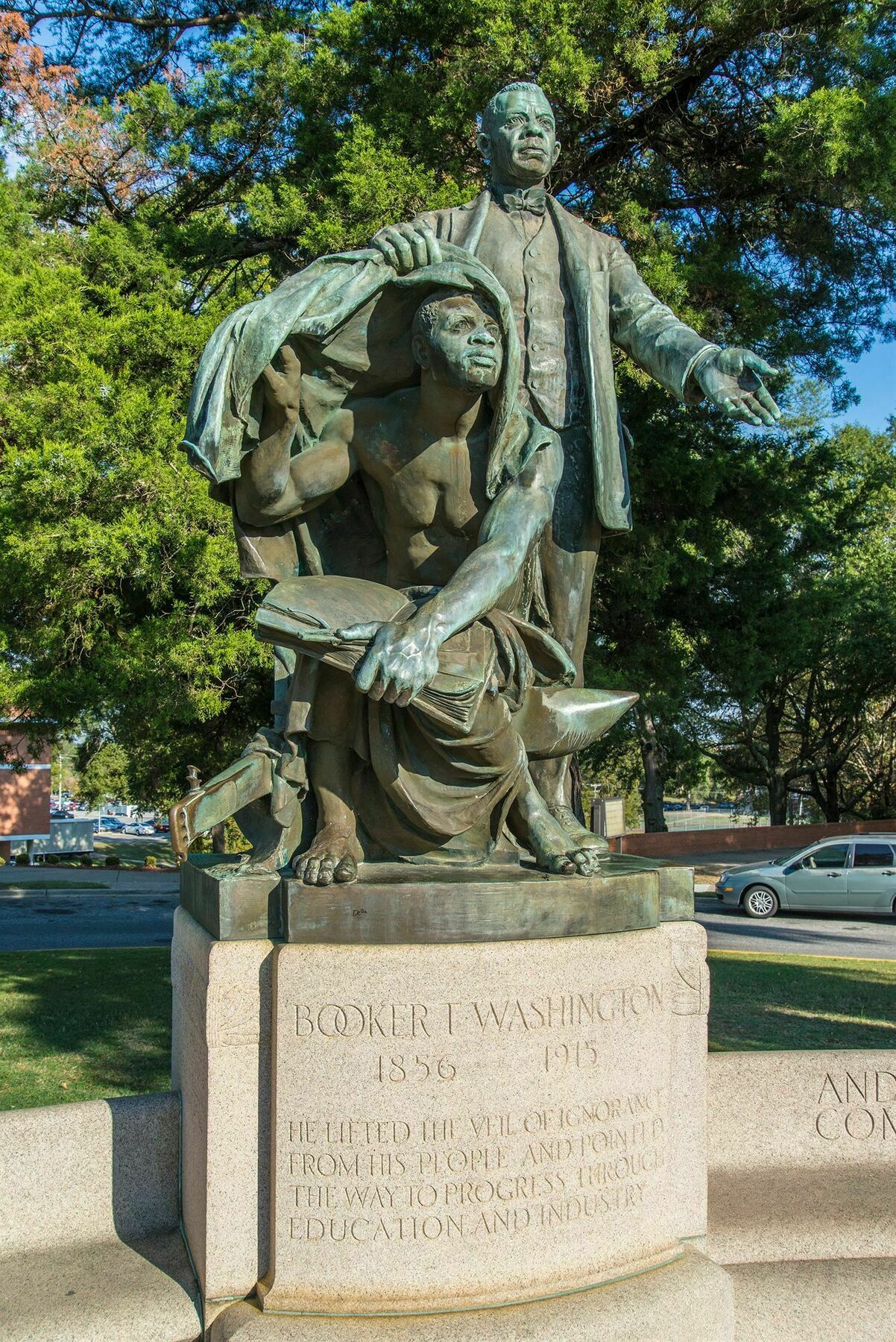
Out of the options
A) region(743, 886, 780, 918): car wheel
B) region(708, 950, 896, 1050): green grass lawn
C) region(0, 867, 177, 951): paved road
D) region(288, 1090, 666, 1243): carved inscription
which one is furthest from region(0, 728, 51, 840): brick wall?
region(288, 1090, 666, 1243): carved inscription

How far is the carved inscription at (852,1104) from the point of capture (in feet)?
13.4

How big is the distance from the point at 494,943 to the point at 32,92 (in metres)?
15.1

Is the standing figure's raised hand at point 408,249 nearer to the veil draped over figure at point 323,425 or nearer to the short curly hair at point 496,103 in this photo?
the veil draped over figure at point 323,425

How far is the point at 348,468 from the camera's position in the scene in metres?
3.77

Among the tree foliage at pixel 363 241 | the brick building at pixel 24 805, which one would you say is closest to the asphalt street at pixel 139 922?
the tree foliage at pixel 363 241

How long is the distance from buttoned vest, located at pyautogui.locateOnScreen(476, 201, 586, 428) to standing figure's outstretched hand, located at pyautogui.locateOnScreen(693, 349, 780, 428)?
1.84 ft

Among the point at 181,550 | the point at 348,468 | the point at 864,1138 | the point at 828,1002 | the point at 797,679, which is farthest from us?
the point at 797,679

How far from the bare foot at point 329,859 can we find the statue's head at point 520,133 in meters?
2.46

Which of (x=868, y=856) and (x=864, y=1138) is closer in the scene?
(x=864, y=1138)

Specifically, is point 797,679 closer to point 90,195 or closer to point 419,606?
point 90,195

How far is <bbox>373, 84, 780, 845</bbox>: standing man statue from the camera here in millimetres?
4137

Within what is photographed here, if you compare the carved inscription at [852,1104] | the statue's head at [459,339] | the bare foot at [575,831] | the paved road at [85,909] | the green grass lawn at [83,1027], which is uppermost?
the statue's head at [459,339]

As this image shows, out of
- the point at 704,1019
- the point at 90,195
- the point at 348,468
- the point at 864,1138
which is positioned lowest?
the point at 864,1138

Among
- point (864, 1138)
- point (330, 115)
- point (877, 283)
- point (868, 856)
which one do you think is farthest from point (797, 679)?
point (864, 1138)
